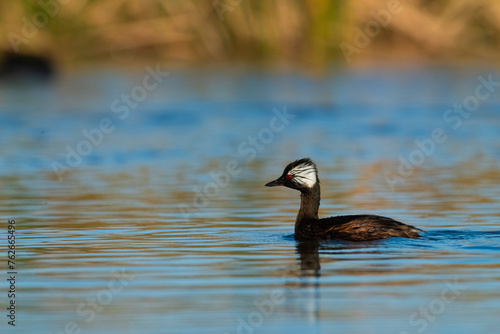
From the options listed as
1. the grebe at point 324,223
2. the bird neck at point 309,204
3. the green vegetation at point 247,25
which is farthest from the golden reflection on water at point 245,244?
the green vegetation at point 247,25

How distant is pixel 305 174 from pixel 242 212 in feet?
5.45

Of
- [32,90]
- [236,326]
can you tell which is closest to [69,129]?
[32,90]

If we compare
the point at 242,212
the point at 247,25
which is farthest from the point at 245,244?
the point at 247,25

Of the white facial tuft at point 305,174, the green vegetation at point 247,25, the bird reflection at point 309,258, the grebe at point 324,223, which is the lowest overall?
the bird reflection at point 309,258

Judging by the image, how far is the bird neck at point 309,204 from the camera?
12.8 m

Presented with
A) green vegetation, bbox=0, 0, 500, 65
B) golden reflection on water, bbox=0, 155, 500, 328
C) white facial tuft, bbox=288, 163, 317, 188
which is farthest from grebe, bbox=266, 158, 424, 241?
green vegetation, bbox=0, 0, 500, 65

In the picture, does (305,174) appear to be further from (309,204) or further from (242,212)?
(242,212)

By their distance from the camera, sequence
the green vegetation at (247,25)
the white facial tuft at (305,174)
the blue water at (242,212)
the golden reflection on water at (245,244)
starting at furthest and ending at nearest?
1. the green vegetation at (247,25)
2. the white facial tuft at (305,174)
3. the golden reflection on water at (245,244)
4. the blue water at (242,212)

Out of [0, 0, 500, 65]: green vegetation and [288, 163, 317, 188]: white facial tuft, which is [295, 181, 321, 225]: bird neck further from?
[0, 0, 500, 65]: green vegetation

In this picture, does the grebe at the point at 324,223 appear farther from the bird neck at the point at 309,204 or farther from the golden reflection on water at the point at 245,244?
the golden reflection on water at the point at 245,244

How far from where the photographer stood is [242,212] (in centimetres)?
1439

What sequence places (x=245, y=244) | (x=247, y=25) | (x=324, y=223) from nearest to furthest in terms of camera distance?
(x=245, y=244)
(x=324, y=223)
(x=247, y=25)

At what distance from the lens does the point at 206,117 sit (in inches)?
1141

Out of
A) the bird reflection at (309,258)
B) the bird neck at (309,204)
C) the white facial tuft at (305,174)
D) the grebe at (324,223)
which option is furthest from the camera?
the white facial tuft at (305,174)
